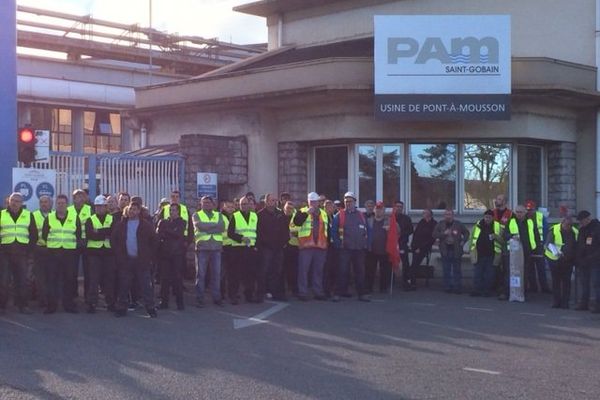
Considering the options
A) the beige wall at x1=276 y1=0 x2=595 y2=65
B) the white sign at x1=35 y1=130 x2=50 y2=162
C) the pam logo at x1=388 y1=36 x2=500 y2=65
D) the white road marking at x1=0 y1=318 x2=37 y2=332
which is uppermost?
the beige wall at x1=276 y1=0 x2=595 y2=65

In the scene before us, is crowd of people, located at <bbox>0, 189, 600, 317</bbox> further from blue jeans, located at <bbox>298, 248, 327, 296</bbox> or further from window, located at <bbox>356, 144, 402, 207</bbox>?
window, located at <bbox>356, 144, 402, 207</bbox>

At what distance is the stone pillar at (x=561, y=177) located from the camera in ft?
62.3

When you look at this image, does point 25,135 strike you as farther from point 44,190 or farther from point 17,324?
point 17,324

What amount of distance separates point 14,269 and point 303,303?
4.76 meters

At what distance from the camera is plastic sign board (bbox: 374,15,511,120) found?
17.1 metres

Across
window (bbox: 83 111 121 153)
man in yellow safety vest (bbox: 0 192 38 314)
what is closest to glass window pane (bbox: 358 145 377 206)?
man in yellow safety vest (bbox: 0 192 38 314)

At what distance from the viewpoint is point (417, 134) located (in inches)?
709

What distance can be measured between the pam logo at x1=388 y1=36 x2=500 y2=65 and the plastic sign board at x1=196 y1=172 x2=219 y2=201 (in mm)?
4677

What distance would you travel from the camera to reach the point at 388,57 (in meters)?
17.3

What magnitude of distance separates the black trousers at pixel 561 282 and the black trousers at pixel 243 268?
498 cm

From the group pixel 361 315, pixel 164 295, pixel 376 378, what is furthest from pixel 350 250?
pixel 376 378

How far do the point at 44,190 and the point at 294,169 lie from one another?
21.0ft

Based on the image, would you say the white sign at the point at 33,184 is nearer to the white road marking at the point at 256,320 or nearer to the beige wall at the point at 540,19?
the white road marking at the point at 256,320

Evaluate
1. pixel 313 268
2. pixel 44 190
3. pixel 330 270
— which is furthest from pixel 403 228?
pixel 44 190
